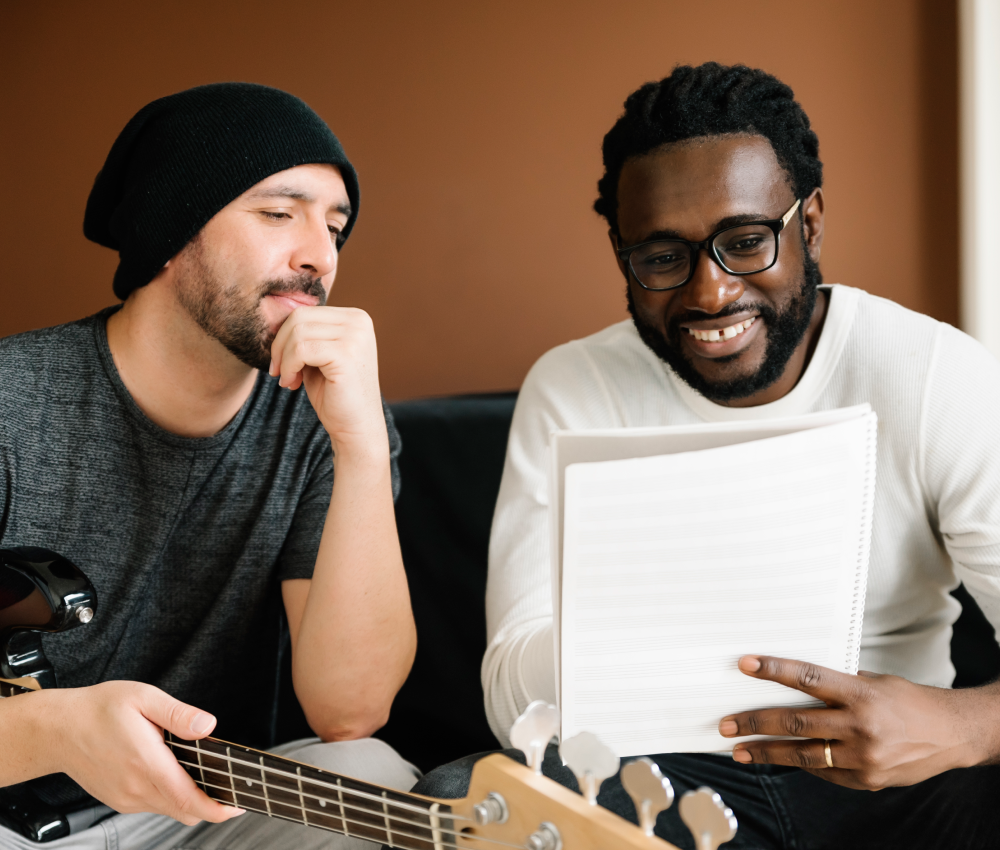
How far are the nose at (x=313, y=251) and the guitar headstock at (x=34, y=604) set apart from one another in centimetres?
52

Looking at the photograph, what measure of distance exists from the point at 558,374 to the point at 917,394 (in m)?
0.52

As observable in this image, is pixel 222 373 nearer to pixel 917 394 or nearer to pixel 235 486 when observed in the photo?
pixel 235 486

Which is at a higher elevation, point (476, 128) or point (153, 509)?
point (476, 128)

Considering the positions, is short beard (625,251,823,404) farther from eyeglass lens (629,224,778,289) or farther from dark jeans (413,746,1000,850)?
dark jeans (413,746,1000,850)

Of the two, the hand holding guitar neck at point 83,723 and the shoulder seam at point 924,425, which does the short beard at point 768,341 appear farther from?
the hand holding guitar neck at point 83,723

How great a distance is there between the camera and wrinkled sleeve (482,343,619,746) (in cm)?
108

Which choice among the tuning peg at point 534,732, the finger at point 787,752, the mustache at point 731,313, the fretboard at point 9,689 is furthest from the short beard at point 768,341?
the fretboard at point 9,689

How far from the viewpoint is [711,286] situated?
110 cm

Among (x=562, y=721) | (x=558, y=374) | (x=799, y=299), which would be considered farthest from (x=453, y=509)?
(x=562, y=721)

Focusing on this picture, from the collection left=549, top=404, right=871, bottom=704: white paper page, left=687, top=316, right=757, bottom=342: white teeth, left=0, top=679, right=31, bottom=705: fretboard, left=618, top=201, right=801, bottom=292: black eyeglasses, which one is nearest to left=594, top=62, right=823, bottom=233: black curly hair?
left=618, top=201, right=801, bottom=292: black eyeglasses

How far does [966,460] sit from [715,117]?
569mm

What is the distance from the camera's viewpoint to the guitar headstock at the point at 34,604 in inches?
40.9

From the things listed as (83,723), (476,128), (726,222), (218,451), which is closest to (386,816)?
(83,723)

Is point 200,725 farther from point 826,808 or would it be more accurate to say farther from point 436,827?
point 826,808
